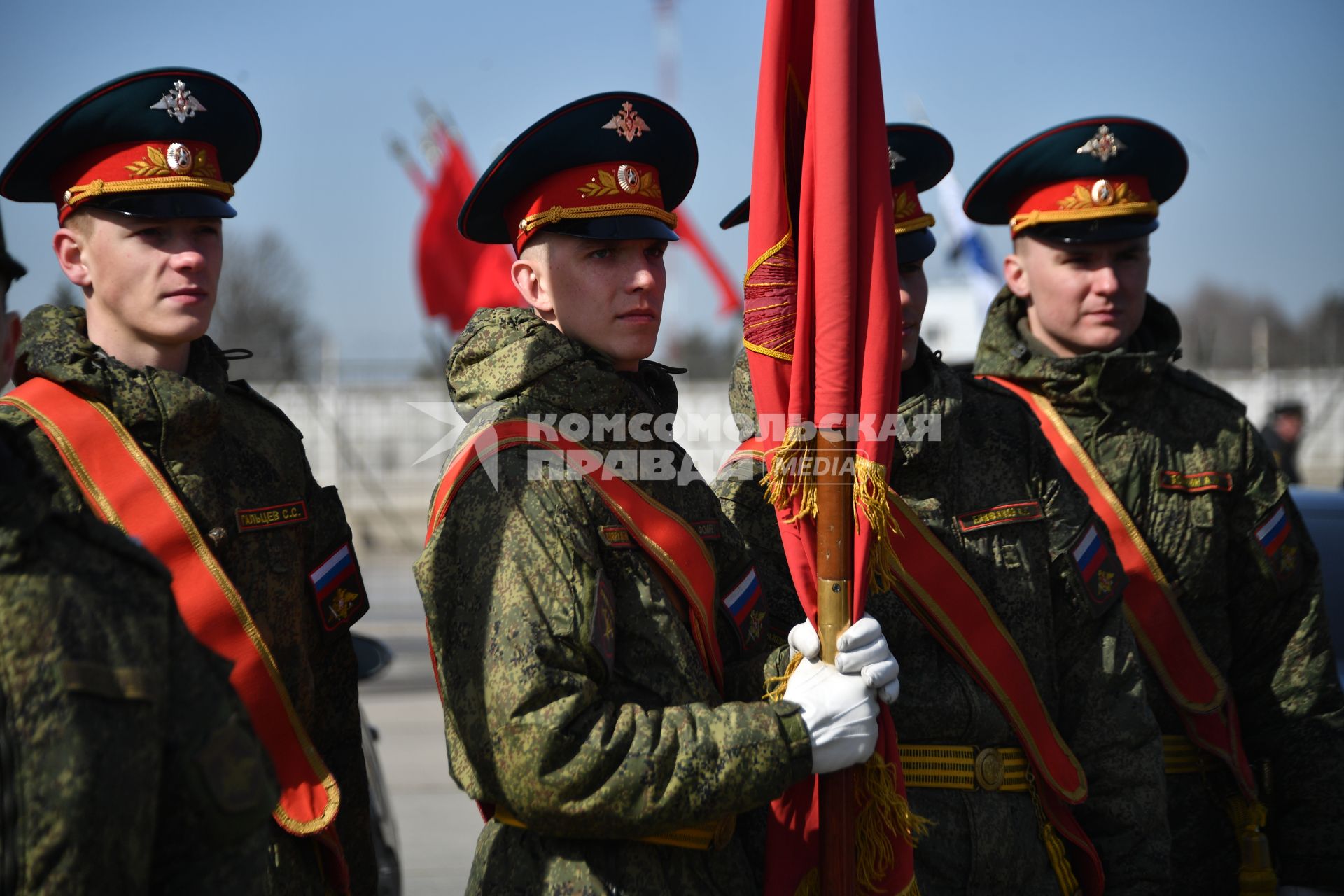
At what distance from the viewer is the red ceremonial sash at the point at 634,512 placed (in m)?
2.49

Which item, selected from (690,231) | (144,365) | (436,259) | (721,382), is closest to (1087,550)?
(144,365)

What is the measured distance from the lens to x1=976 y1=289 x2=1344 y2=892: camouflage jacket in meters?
3.76

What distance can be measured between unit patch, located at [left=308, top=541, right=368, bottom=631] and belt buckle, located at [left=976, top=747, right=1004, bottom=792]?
1427 mm

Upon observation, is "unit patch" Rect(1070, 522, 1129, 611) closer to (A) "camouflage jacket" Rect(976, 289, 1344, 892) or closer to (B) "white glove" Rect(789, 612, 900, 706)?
(A) "camouflage jacket" Rect(976, 289, 1344, 892)

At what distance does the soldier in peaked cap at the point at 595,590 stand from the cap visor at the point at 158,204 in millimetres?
582

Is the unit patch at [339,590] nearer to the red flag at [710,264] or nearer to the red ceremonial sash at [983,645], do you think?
the red ceremonial sash at [983,645]

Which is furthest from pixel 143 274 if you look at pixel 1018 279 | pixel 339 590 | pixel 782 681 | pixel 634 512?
pixel 1018 279

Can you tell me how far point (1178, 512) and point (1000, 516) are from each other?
2.98 ft

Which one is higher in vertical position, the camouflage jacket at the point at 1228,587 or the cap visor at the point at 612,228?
the cap visor at the point at 612,228

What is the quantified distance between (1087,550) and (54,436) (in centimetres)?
234

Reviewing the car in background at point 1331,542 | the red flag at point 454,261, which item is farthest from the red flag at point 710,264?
the car in background at point 1331,542

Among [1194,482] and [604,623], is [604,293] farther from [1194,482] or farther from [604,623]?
[1194,482]

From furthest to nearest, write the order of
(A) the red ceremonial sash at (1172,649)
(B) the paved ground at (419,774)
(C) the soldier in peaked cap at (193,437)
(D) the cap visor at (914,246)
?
(B) the paved ground at (419,774)
(A) the red ceremonial sash at (1172,649)
(D) the cap visor at (914,246)
(C) the soldier in peaked cap at (193,437)

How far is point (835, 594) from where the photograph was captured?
261 cm
